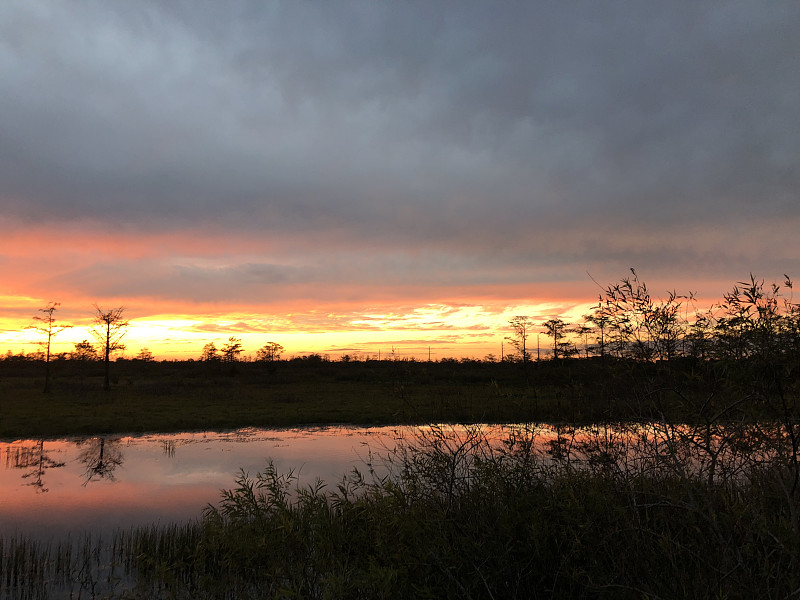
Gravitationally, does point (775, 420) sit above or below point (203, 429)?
above

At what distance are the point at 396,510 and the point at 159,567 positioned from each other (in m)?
2.96

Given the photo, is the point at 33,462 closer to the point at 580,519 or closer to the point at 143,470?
the point at 143,470

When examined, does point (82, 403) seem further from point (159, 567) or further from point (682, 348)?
point (682, 348)

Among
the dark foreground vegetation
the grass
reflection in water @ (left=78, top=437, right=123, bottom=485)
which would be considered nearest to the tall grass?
the dark foreground vegetation

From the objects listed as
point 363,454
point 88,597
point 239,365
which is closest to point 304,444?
point 363,454

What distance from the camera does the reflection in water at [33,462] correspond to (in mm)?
16672

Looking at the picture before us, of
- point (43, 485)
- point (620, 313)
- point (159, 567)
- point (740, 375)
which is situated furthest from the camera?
point (43, 485)

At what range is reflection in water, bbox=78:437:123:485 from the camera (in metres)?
17.7

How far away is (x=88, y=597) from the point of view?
814cm

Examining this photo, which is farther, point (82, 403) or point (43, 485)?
point (82, 403)

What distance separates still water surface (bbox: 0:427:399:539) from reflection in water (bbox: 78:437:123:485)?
1.3 inches

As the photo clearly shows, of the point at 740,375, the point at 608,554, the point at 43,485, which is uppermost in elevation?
the point at 740,375

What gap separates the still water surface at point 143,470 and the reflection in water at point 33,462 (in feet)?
0.11

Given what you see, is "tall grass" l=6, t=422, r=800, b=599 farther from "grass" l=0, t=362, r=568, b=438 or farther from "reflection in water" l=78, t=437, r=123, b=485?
"reflection in water" l=78, t=437, r=123, b=485
